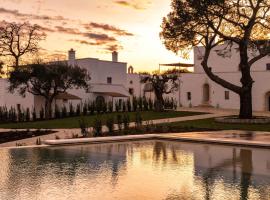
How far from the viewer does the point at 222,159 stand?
1120 cm

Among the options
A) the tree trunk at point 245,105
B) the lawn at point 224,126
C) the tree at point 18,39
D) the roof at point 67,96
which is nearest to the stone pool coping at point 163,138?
the lawn at point 224,126

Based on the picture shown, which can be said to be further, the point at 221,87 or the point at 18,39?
the point at 18,39

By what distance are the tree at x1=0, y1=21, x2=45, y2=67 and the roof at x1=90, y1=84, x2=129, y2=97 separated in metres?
13.6

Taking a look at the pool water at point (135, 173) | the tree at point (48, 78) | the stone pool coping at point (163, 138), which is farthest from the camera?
the tree at point (48, 78)

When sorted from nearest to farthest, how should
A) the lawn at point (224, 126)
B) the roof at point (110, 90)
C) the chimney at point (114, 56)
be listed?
1. the lawn at point (224, 126)
2. the roof at point (110, 90)
3. the chimney at point (114, 56)

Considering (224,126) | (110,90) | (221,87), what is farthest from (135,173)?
(110,90)

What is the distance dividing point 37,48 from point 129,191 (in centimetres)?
4930

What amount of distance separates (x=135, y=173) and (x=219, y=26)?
18744mm

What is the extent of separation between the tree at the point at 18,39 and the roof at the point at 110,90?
44.6ft

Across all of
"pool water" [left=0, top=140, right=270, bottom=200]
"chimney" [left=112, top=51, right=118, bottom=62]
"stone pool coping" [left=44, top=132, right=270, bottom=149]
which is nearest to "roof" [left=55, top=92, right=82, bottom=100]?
"chimney" [left=112, top=51, right=118, bottom=62]

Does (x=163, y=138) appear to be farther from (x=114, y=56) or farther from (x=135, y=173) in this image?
(x=114, y=56)

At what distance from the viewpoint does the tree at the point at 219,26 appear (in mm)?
25141

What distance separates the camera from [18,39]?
53.0 meters

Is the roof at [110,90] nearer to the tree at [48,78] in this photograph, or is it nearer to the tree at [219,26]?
the tree at [48,78]
